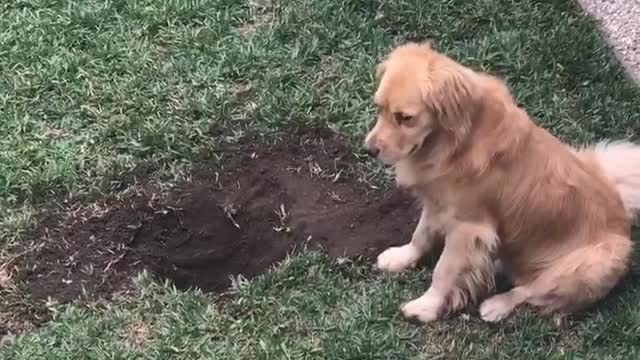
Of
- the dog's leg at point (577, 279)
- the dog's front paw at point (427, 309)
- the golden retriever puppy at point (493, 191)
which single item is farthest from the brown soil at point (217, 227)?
the dog's leg at point (577, 279)

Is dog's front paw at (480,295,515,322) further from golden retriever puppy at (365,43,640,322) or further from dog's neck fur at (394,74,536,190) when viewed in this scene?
dog's neck fur at (394,74,536,190)

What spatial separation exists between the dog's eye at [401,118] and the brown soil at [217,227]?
0.89 meters

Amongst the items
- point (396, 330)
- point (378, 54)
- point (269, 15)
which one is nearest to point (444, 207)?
point (396, 330)

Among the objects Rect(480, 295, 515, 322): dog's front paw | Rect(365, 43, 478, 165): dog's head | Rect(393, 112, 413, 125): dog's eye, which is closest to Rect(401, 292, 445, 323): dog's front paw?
Rect(480, 295, 515, 322): dog's front paw

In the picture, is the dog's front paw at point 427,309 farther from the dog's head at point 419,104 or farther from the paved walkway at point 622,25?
the paved walkway at point 622,25

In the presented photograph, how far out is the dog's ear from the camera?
3791 mm

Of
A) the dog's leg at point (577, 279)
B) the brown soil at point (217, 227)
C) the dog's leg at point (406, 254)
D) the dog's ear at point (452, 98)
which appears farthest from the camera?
the brown soil at point (217, 227)

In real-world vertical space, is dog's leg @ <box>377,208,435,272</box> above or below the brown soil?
above

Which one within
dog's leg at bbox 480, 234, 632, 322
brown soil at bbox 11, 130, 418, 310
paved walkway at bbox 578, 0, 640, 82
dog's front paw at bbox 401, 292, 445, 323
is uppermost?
paved walkway at bbox 578, 0, 640, 82

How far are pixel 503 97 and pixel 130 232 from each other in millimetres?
1851

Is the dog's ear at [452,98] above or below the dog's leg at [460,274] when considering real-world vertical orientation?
above

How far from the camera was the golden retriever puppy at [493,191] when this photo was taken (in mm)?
3873

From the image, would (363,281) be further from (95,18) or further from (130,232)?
(95,18)

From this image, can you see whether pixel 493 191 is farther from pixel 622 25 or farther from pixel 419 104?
pixel 622 25
